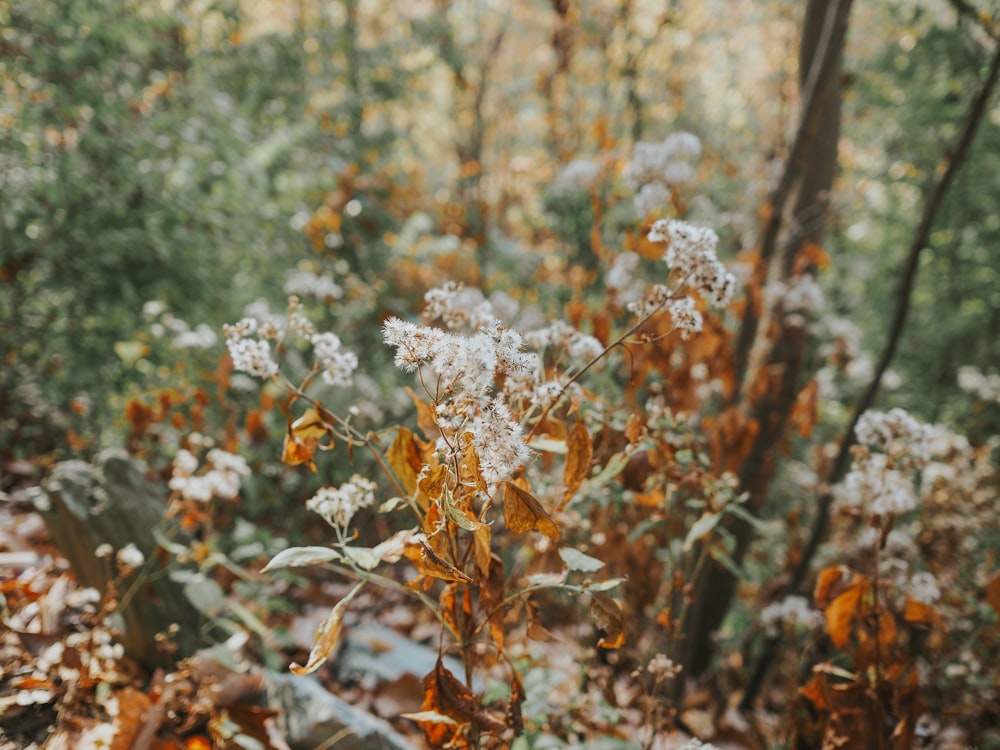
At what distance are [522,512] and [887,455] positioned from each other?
1177 mm

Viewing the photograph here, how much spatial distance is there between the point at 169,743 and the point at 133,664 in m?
0.45

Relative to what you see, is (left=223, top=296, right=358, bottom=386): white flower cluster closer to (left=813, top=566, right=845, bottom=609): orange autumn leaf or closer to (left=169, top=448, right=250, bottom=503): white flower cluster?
(left=169, top=448, right=250, bottom=503): white flower cluster

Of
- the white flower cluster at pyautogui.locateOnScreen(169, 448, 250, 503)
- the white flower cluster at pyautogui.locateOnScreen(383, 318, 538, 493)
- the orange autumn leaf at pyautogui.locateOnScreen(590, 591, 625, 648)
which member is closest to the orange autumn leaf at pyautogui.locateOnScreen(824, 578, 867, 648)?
the orange autumn leaf at pyautogui.locateOnScreen(590, 591, 625, 648)

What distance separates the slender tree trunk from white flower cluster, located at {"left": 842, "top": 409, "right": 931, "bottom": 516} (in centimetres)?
99

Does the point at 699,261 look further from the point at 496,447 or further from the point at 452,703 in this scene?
the point at 452,703

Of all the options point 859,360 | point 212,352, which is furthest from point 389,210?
point 859,360

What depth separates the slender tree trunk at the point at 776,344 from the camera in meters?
2.74

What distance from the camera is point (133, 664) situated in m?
1.84

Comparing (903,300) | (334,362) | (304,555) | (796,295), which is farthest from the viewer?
(796,295)

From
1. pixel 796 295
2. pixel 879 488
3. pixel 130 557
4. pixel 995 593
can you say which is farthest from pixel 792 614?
pixel 130 557

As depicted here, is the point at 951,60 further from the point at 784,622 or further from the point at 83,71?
the point at 83,71

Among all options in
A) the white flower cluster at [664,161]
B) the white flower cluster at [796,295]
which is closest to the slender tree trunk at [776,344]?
the white flower cluster at [796,295]

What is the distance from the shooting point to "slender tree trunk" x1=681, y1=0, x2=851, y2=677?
274 centimetres

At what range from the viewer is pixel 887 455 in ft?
5.37
